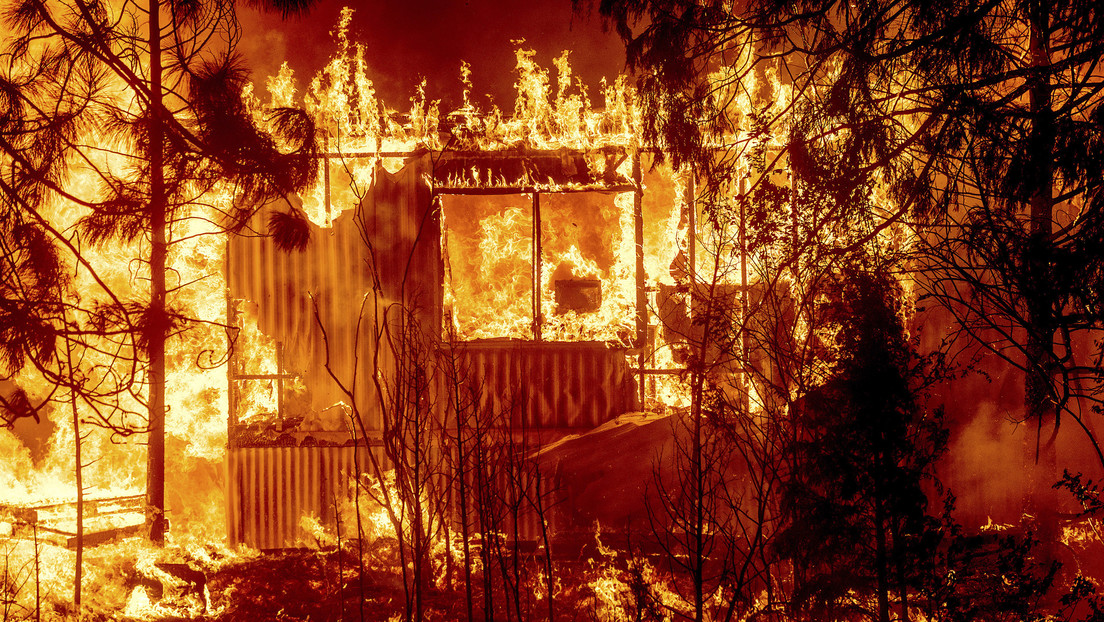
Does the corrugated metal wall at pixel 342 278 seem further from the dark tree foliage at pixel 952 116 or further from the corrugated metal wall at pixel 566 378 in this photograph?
the dark tree foliage at pixel 952 116

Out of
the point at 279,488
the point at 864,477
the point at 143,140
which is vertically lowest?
the point at 279,488

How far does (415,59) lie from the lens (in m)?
13.7

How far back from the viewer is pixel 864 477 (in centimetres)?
613

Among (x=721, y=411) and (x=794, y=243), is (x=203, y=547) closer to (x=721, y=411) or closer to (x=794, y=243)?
(x=721, y=411)

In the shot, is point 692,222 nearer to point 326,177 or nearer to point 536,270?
point 536,270

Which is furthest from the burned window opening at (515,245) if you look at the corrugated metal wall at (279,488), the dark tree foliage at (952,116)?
the dark tree foliage at (952,116)

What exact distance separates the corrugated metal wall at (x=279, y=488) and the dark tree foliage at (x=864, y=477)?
21.4 ft

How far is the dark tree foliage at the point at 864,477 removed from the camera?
19.6ft

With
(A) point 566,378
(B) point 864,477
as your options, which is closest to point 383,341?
(A) point 566,378

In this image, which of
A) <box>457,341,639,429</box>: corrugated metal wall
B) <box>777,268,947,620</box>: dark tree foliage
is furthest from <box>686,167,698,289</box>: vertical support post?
<box>777,268,947,620</box>: dark tree foliage

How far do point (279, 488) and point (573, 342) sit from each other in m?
4.99

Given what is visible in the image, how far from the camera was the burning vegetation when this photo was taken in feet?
20.0

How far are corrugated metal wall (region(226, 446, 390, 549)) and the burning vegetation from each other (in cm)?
5

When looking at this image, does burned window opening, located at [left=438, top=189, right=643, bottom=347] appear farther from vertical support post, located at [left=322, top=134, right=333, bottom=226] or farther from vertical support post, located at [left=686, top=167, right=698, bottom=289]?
vertical support post, located at [left=322, top=134, right=333, bottom=226]
